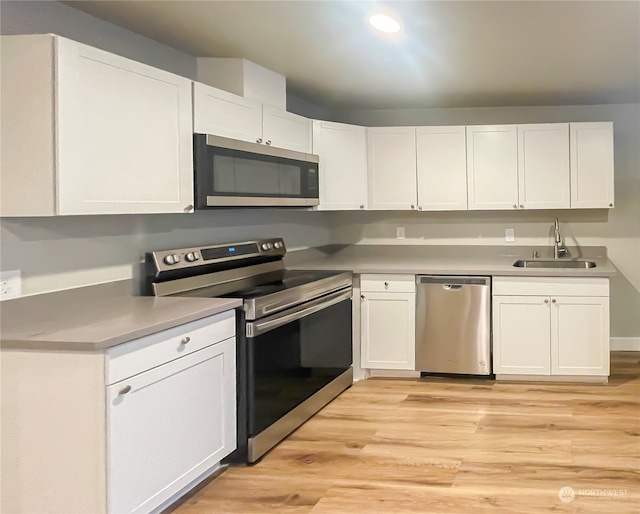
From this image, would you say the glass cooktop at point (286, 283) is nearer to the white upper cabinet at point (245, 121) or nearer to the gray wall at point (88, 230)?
the gray wall at point (88, 230)

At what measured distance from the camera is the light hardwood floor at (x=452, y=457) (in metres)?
2.90

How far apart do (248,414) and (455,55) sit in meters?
2.21

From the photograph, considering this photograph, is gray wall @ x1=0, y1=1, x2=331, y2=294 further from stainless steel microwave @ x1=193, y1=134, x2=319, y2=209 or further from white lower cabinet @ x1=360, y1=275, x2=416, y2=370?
white lower cabinet @ x1=360, y1=275, x2=416, y2=370

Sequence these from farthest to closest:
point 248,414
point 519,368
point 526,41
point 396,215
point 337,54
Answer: point 396,215, point 519,368, point 337,54, point 526,41, point 248,414

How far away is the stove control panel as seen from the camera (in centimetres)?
344

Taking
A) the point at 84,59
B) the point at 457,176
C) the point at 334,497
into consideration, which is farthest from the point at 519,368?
the point at 84,59

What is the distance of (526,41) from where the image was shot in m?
3.54

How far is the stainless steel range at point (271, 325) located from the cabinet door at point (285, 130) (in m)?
0.65

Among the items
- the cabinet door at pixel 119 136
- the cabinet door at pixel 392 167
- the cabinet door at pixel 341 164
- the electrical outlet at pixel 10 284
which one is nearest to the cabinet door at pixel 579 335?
the cabinet door at pixel 392 167

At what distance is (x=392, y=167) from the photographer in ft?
17.5

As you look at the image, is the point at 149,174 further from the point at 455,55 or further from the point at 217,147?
the point at 455,55

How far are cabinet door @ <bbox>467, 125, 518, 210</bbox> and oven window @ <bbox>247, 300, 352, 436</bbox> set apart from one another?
4.62 feet

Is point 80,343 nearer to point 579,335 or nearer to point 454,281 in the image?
point 454,281

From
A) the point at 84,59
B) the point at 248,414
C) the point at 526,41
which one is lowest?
the point at 248,414
